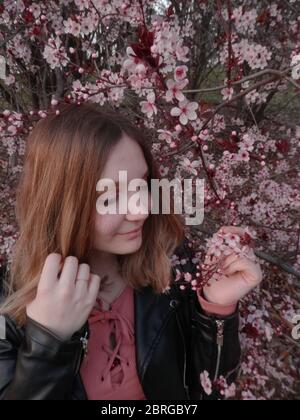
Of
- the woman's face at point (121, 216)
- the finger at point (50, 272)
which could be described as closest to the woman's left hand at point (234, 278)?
the woman's face at point (121, 216)

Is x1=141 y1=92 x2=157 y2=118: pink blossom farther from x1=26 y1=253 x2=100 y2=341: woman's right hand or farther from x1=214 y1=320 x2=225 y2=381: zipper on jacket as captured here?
x1=214 y1=320 x2=225 y2=381: zipper on jacket

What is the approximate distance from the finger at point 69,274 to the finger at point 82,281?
0.02 meters

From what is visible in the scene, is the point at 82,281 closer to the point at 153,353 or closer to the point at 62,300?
the point at 62,300

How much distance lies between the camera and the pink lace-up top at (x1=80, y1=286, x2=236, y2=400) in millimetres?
1188

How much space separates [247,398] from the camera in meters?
1.35

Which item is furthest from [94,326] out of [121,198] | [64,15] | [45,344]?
[64,15]

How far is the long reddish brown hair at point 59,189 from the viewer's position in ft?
3.58

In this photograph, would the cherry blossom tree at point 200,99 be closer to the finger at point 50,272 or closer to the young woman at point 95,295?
the young woman at point 95,295

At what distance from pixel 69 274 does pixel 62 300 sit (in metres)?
0.07

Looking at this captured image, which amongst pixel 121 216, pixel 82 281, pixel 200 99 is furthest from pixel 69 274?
pixel 200 99

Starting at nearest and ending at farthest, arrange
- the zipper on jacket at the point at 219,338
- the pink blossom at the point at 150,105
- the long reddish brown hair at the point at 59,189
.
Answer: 1. the long reddish brown hair at the point at 59,189
2. the zipper on jacket at the point at 219,338
3. the pink blossom at the point at 150,105

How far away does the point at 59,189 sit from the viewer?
43.8 inches
